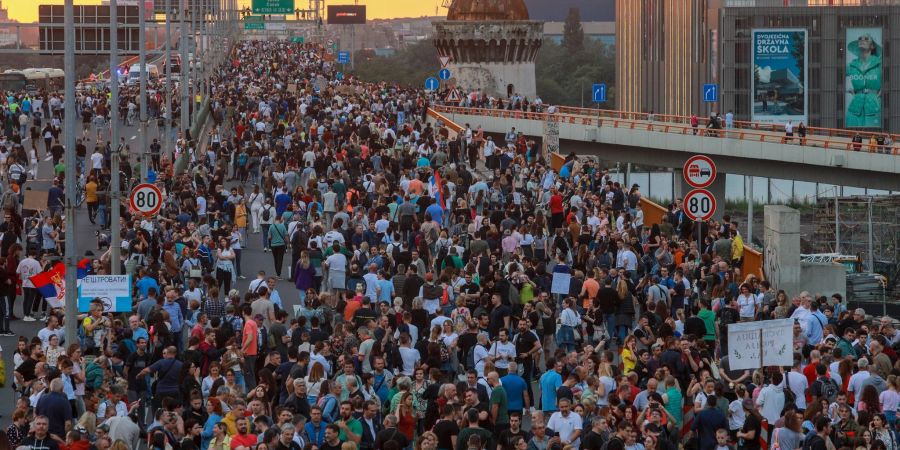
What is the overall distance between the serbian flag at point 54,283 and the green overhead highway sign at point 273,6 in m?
133

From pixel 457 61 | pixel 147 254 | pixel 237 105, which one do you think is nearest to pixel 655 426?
pixel 147 254

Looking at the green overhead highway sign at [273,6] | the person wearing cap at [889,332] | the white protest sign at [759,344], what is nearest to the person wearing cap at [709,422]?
the white protest sign at [759,344]

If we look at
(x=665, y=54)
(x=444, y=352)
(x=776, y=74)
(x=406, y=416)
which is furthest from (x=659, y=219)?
(x=665, y=54)

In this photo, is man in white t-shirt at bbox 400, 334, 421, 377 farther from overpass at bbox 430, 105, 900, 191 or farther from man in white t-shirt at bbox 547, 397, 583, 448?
overpass at bbox 430, 105, 900, 191

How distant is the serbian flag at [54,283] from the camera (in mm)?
23125

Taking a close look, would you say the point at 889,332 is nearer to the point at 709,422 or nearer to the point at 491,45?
the point at 709,422

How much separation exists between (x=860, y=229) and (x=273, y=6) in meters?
86.7

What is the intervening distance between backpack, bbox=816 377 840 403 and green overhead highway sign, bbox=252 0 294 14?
139m

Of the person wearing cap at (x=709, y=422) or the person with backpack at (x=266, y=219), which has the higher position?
the person with backpack at (x=266, y=219)

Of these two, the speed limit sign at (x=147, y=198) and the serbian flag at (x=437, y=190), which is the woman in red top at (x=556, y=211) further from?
the speed limit sign at (x=147, y=198)

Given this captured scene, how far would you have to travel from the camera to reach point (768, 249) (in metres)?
29.9

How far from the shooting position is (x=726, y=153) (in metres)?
68.6

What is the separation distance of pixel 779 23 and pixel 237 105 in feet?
218

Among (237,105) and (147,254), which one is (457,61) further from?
(147,254)
